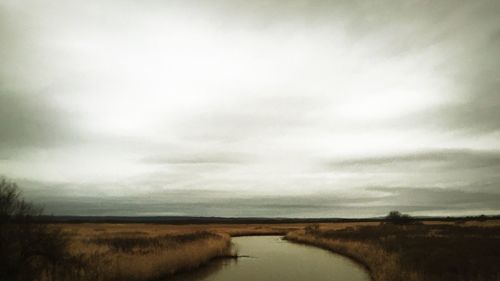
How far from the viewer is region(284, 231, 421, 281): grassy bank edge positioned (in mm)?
22469

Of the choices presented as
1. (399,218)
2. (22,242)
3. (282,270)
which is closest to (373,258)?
(282,270)

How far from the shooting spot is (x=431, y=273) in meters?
23.7

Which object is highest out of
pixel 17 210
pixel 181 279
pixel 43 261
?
pixel 17 210

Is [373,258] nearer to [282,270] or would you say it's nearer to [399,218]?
[282,270]

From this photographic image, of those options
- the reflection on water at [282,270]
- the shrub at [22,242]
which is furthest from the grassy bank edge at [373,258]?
the shrub at [22,242]

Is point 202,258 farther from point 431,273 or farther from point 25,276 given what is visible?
point 25,276

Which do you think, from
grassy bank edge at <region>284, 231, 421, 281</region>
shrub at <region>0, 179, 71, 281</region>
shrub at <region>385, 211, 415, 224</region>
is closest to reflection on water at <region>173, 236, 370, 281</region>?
grassy bank edge at <region>284, 231, 421, 281</region>

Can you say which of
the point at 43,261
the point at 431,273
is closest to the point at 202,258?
the point at 431,273

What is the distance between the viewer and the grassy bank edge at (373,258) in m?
22.5

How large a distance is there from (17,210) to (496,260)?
26.5m

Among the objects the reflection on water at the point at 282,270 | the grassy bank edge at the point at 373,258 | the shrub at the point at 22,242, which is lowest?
the reflection on water at the point at 282,270

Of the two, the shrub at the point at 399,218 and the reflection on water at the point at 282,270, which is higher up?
the shrub at the point at 399,218

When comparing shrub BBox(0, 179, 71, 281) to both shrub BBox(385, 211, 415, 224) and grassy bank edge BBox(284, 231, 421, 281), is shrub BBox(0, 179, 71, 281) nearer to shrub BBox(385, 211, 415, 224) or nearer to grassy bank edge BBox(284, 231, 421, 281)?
grassy bank edge BBox(284, 231, 421, 281)

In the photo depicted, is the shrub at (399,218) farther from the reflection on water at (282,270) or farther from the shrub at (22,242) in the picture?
the shrub at (22,242)
